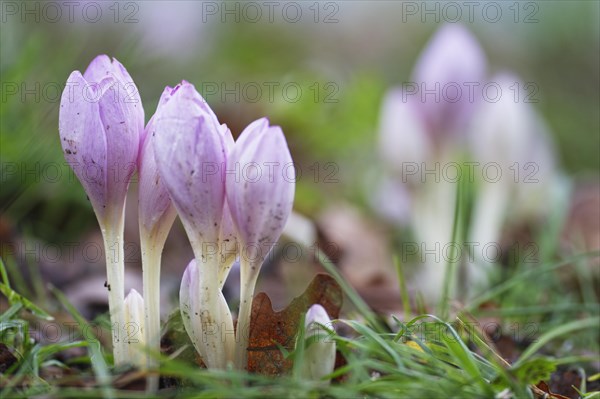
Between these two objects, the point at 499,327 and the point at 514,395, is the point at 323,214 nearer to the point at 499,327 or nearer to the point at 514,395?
the point at 499,327

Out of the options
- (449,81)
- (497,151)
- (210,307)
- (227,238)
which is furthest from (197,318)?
(497,151)

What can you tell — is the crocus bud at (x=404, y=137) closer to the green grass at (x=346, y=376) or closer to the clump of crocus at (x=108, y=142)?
the green grass at (x=346, y=376)

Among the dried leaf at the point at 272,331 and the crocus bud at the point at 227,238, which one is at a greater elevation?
the crocus bud at the point at 227,238

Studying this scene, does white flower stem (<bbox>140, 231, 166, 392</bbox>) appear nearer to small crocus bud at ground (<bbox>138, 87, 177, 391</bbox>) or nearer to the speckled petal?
small crocus bud at ground (<bbox>138, 87, 177, 391</bbox>)

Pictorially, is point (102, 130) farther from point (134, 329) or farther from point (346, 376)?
point (346, 376)

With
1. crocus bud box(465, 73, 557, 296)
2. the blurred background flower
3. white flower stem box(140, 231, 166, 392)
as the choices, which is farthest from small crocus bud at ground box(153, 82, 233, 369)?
crocus bud box(465, 73, 557, 296)

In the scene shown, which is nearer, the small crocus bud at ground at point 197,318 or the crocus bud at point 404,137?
the small crocus bud at ground at point 197,318

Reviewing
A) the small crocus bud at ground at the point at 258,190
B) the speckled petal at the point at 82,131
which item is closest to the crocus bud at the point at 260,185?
the small crocus bud at ground at the point at 258,190
